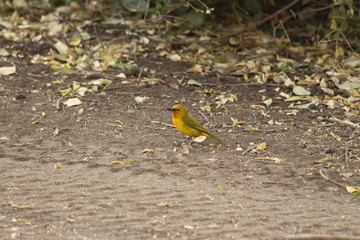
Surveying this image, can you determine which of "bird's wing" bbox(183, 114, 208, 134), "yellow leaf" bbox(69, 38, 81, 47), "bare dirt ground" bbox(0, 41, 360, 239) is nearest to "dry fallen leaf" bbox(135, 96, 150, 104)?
"bare dirt ground" bbox(0, 41, 360, 239)

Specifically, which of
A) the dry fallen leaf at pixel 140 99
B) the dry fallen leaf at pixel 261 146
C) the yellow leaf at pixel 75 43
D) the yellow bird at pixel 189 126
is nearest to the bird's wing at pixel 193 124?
the yellow bird at pixel 189 126

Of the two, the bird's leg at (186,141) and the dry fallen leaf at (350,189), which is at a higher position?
the dry fallen leaf at (350,189)

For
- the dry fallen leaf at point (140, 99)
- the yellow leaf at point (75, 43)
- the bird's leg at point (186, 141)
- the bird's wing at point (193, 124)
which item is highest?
the bird's wing at point (193, 124)

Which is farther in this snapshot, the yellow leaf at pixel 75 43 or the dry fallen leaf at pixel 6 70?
the yellow leaf at pixel 75 43

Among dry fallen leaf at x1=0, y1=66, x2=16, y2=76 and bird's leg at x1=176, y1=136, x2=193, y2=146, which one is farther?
dry fallen leaf at x1=0, y1=66, x2=16, y2=76

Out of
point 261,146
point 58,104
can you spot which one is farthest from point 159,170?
point 58,104

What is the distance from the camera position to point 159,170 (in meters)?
5.34

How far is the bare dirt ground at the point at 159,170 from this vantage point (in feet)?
14.3

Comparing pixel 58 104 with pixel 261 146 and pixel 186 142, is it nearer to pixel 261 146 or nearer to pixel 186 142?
pixel 186 142

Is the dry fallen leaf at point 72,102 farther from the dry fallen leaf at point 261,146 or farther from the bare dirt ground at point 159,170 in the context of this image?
the dry fallen leaf at point 261,146

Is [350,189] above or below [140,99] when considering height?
above

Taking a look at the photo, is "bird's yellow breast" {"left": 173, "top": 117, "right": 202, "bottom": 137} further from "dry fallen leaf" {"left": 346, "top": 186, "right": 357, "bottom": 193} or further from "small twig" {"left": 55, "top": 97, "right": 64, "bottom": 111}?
"dry fallen leaf" {"left": 346, "top": 186, "right": 357, "bottom": 193}

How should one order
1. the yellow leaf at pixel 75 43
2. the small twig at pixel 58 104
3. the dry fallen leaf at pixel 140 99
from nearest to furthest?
the small twig at pixel 58 104 → the dry fallen leaf at pixel 140 99 → the yellow leaf at pixel 75 43

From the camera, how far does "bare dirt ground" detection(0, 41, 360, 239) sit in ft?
14.3
